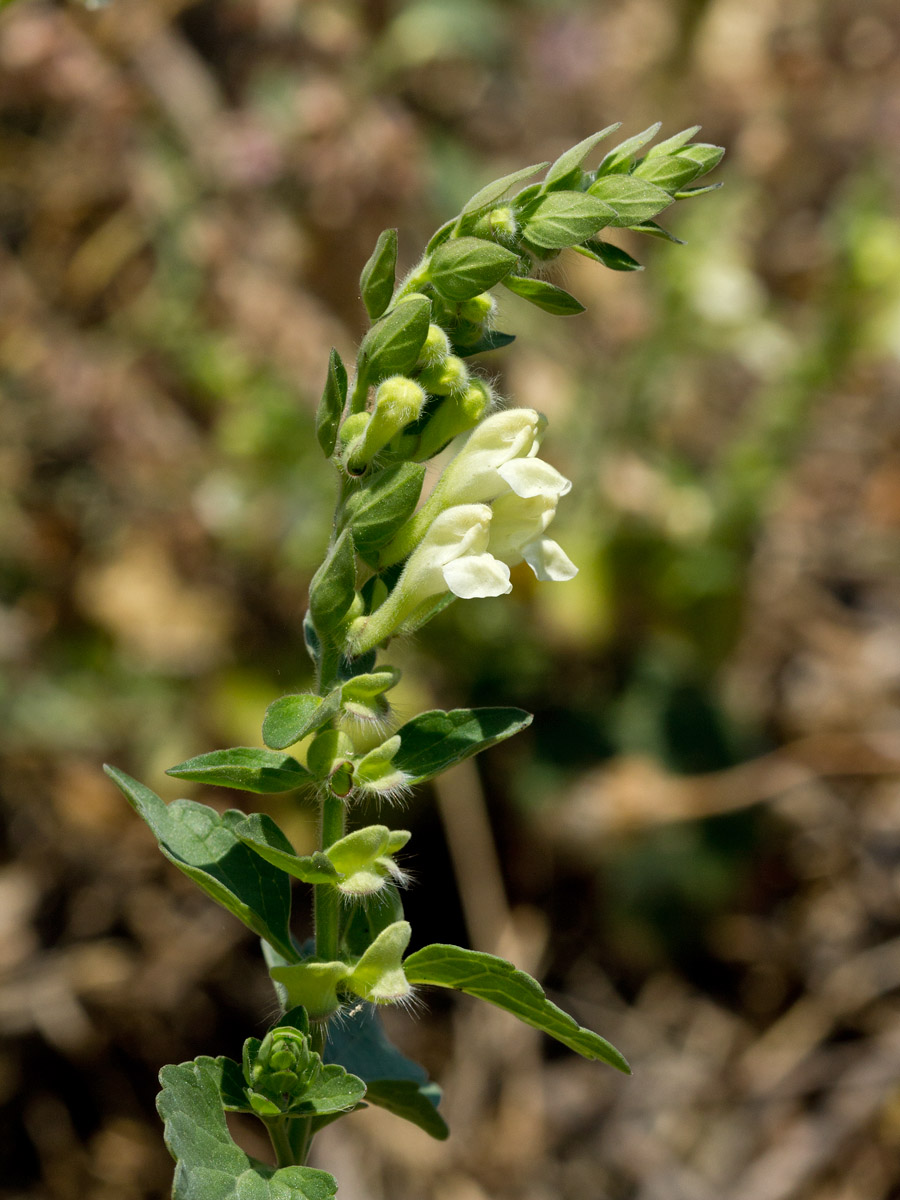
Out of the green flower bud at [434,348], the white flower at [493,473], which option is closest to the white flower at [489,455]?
the white flower at [493,473]

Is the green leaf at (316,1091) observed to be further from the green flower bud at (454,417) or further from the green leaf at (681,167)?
the green leaf at (681,167)

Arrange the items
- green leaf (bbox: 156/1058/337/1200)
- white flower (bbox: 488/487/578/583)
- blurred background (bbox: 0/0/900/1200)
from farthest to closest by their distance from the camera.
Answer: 1. blurred background (bbox: 0/0/900/1200)
2. white flower (bbox: 488/487/578/583)
3. green leaf (bbox: 156/1058/337/1200)

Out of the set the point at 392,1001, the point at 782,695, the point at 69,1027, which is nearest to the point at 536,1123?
the point at 69,1027

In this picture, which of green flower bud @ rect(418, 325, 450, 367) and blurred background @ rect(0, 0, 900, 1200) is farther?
blurred background @ rect(0, 0, 900, 1200)

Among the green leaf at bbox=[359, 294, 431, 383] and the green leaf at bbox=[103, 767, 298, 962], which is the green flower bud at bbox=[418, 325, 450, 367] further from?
the green leaf at bbox=[103, 767, 298, 962]

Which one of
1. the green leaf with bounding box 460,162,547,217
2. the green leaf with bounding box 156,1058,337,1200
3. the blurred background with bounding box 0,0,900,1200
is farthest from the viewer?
the blurred background with bounding box 0,0,900,1200

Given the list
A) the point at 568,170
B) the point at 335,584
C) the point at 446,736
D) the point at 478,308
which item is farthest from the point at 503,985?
the point at 568,170

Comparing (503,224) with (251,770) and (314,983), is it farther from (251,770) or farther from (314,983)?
(314,983)

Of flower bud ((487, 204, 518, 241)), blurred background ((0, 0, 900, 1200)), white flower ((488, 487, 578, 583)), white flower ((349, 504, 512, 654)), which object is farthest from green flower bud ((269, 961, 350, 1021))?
blurred background ((0, 0, 900, 1200))
